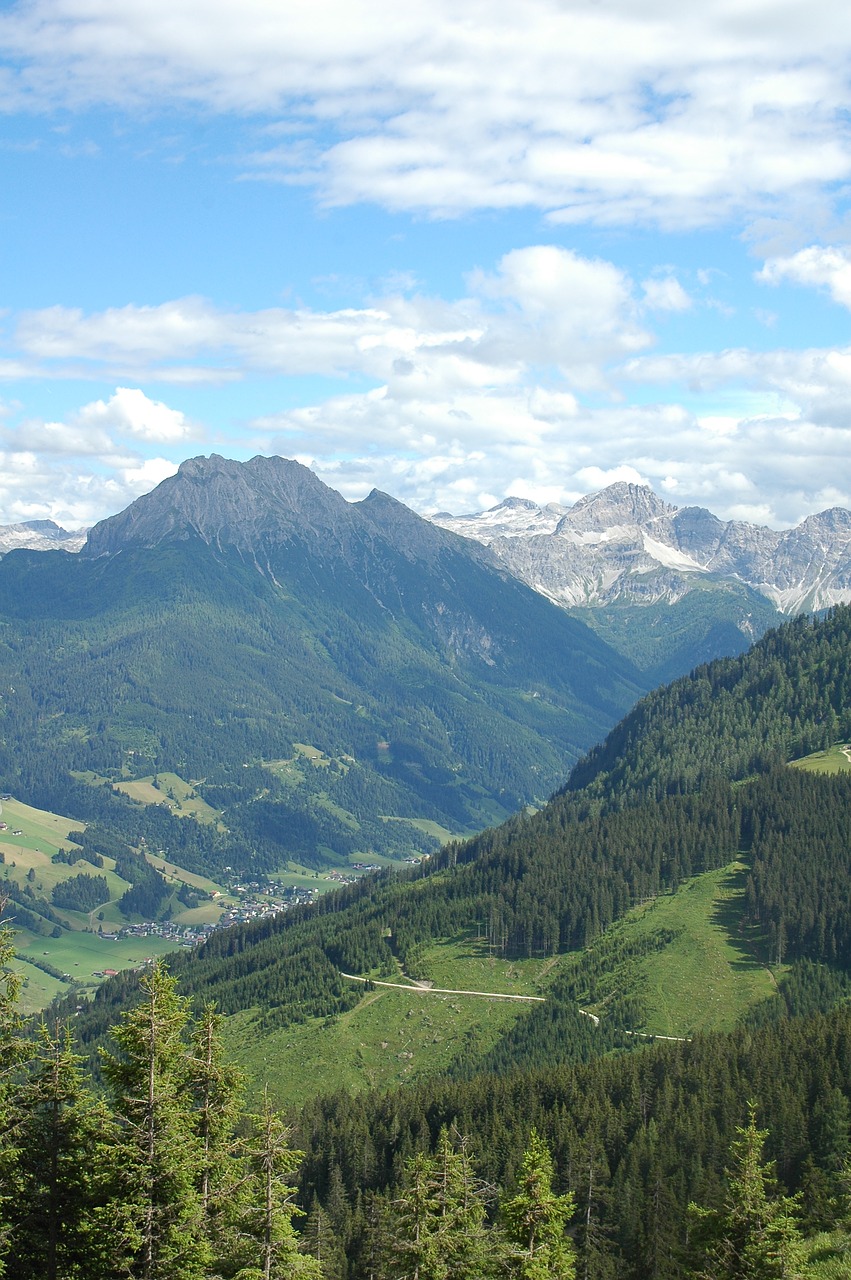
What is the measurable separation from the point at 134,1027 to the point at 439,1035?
522 ft

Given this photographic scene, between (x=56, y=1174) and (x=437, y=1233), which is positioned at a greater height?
(x=56, y=1174)

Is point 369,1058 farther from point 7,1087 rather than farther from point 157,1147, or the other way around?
point 157,1147

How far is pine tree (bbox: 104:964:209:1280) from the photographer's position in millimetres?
44438

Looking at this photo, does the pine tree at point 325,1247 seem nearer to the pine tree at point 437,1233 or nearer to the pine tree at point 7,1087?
the pine tree at point 437,1233

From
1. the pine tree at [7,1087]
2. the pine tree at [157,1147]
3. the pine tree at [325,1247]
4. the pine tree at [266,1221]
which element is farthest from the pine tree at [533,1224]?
the pine tree at [325,1247]

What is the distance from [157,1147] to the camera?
147ft

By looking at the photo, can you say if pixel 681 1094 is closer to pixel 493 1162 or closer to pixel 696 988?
pixel 493 1162

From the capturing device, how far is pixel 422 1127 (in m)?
143

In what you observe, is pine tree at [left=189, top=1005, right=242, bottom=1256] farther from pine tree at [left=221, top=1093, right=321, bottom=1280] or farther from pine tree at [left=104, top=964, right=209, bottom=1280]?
pine tree at [left=104, top=964, right=209, bottom=1280]

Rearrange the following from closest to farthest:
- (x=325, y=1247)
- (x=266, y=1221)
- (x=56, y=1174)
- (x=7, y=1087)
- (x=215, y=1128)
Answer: (x=56, y=1174) → (x=7, y=1087) → (x=266, y=1221) → (x=215, y=1128) → (x=325, y=1247)

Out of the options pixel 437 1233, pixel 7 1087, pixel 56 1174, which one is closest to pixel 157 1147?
pixel 56 1174

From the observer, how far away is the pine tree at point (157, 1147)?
146ft

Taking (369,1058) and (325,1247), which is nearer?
(325,1247)

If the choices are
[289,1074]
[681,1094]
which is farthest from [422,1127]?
[289,1074]
